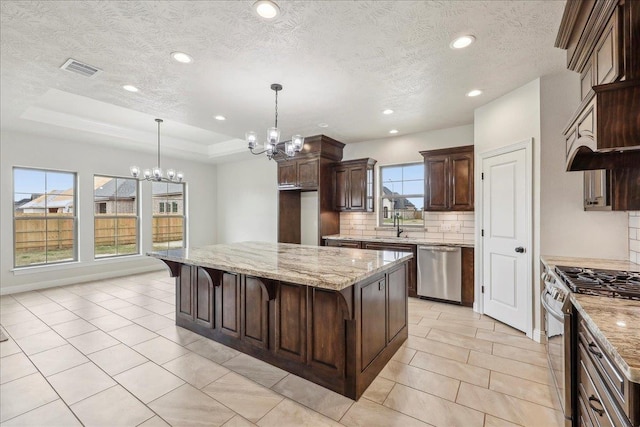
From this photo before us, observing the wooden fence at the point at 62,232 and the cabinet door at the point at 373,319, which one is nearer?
the cabinet door at the point at 373,319

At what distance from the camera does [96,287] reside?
538 centimetres

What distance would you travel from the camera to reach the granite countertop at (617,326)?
0.91 meters

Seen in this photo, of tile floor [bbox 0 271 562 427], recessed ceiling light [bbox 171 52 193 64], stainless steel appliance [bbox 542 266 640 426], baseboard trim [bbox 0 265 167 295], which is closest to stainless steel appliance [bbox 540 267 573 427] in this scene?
stainless steel appliance [bbox 542 266 640 426]

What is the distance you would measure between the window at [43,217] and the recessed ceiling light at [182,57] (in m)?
4.74

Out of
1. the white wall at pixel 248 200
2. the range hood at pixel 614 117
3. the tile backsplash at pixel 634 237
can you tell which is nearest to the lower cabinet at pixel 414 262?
the tile backsplash at pixel 634 237

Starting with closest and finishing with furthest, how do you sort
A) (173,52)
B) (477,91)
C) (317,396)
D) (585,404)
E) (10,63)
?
(585,404) < (317,396) < (173,52) < (10,63) < (477,91)

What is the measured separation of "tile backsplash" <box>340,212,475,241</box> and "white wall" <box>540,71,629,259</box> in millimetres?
1650

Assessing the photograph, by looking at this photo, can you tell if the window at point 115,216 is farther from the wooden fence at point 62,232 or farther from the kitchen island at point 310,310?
the kitchen island at point 310,310

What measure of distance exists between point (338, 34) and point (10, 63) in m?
3.10

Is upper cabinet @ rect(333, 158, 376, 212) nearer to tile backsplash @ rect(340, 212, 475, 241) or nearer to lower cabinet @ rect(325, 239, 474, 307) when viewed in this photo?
tile backsplash @ rect(340, 212, 475, 241)

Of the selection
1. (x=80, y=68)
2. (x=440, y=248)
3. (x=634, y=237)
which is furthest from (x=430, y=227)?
(x=80, y=68)

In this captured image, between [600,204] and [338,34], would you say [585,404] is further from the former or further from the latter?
[338,34]

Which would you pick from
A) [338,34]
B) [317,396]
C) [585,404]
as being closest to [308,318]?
[317,396]

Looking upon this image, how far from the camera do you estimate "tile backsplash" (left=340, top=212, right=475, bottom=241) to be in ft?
15.4
